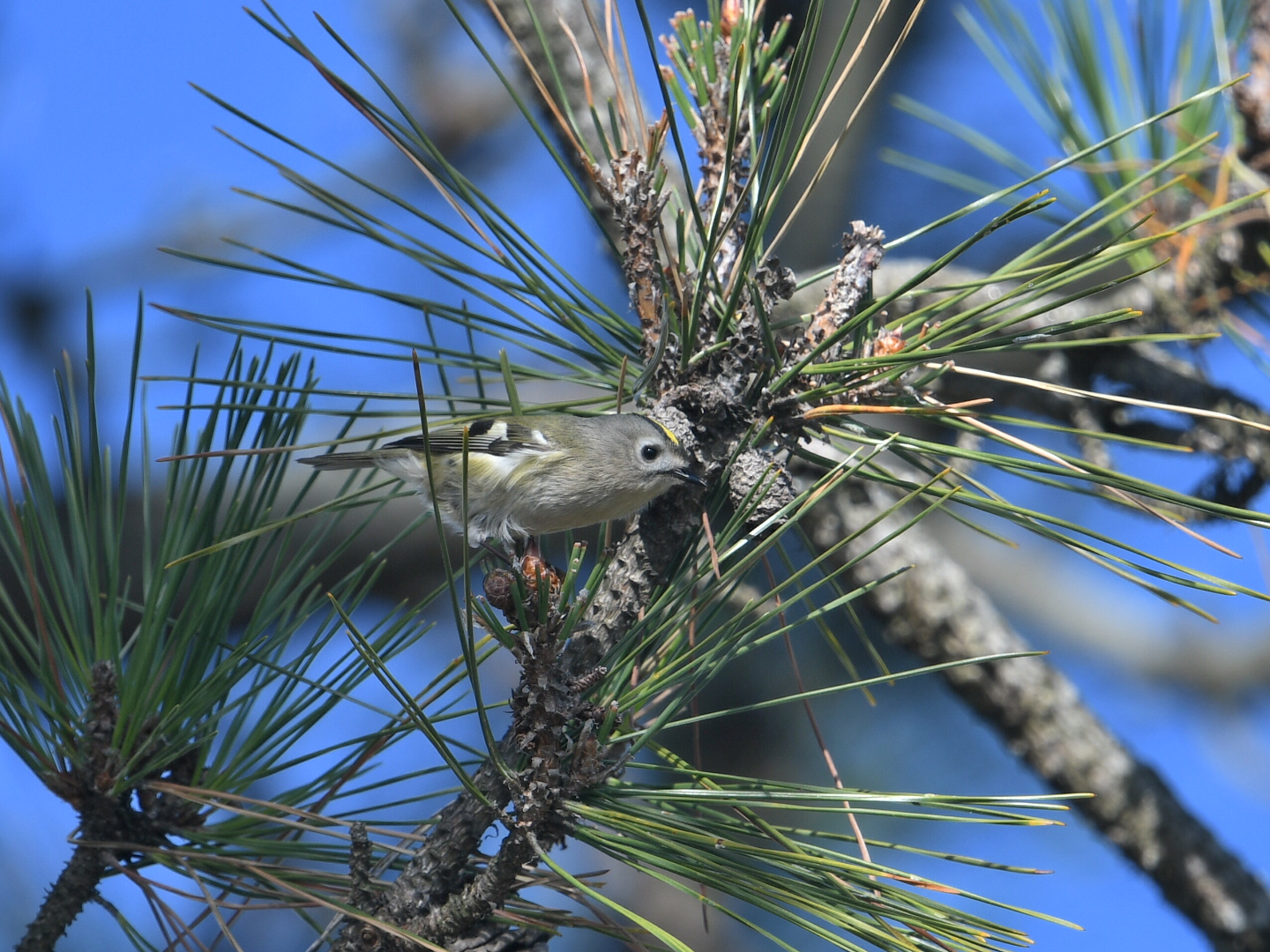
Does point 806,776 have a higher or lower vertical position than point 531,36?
lower

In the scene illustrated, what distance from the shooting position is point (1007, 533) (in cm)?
500

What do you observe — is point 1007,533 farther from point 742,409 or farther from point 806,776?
point 742,409

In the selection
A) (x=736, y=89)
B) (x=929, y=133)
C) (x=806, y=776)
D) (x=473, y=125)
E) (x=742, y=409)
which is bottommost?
(x=806, y=776)

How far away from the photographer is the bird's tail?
1.75 meters

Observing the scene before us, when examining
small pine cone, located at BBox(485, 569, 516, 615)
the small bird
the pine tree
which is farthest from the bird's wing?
small pine cone, located at BBox(485, 569, 516, 615)

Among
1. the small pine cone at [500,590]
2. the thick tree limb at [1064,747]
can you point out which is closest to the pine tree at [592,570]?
the small pine cone at [500,590]

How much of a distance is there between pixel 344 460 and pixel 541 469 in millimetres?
412

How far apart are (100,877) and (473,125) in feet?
15.0

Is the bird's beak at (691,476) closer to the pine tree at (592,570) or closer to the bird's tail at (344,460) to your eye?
the pine tree at (592,570)

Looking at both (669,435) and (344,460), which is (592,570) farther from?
(344,460)

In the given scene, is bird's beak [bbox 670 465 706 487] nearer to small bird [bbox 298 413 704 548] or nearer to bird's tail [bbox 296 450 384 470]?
small bird [bbox 298 413 704 548]

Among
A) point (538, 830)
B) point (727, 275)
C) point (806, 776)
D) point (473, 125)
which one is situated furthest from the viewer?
point (473, 125)

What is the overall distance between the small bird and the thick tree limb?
75 centimetres

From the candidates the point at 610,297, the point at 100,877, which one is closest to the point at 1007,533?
the point at 610,297
